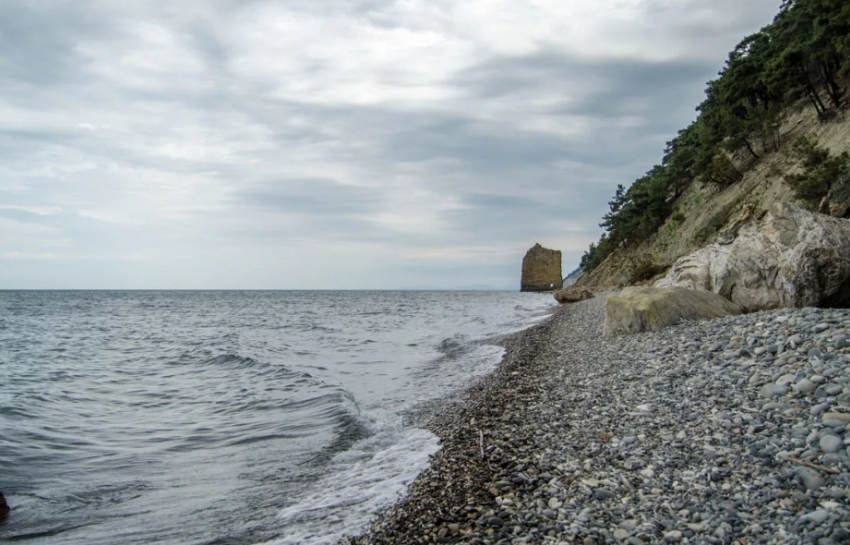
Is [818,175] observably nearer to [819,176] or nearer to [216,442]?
[819,176]

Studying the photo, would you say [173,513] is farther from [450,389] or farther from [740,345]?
[740,345]

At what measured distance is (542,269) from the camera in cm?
16062

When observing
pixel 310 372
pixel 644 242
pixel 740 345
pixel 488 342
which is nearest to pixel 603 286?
pixel 644 242

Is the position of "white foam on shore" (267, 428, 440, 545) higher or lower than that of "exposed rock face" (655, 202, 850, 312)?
lower

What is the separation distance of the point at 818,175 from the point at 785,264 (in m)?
16.0

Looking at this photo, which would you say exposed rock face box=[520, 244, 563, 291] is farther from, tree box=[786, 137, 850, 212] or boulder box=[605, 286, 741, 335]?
boulder box=[605, 286, 741, 335]

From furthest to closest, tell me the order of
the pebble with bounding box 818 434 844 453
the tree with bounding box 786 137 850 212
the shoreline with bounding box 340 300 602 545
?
the tree with bounding box 786 137 850 212 < the shoreline with bounding box 340 300 602 545 < the pebble with bounding box 818 434 844 453

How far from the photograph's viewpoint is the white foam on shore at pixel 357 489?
6199 millimetres

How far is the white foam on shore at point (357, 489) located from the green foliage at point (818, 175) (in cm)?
2478

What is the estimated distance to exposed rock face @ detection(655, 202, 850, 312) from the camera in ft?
44.7

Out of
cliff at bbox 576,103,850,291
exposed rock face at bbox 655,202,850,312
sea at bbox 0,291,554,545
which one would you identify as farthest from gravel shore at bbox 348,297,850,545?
cliff at bbox 576,103,850,291

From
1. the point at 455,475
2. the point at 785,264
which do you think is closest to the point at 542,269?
the point at 785,264

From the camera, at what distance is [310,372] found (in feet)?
63.1

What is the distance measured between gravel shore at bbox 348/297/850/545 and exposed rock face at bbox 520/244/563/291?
15156 centimetres
